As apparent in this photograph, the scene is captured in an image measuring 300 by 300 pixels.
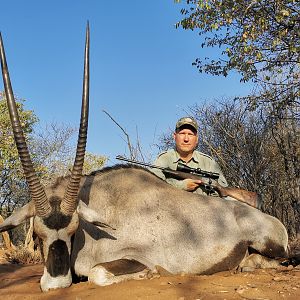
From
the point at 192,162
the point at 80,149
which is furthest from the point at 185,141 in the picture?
the point at 80,149

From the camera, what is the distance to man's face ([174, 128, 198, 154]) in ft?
19.2

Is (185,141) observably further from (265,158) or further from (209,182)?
(265,158)

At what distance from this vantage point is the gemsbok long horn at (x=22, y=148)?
12.4 feet

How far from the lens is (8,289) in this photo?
4.07 meters

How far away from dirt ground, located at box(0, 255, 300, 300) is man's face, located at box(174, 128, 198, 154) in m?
2.12

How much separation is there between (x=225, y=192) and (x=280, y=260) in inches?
40.8

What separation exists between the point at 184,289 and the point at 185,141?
2811 millimetres

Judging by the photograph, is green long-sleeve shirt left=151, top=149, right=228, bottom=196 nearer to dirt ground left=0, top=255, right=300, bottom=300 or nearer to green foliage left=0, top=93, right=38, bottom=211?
dirt ground left=0, top=255, right=300, bottom=300

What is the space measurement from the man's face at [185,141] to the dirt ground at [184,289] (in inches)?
83.3

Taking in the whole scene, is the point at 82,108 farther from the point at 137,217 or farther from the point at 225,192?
the point at 225,192

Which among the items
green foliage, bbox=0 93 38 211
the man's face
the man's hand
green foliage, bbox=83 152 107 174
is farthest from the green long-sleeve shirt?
green foliage, bbox=83 152 107 174


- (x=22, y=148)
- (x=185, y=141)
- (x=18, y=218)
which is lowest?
(x=18, y=218)

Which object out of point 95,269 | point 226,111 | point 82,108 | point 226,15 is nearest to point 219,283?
point 95,269

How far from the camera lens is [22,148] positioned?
3.88m
